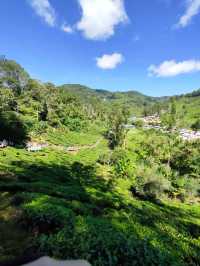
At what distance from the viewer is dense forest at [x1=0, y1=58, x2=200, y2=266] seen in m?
14.2

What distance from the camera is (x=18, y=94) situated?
142125 millimetres

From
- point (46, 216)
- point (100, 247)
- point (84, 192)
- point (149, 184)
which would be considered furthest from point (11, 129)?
point (100, 247)

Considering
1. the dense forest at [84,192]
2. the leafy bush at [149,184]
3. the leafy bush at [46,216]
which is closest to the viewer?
the dense forest at [84,192]

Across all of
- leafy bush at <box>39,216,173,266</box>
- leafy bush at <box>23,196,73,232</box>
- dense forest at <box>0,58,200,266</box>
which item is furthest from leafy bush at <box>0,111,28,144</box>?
leafy bush at <box>39,216,173,266</box>

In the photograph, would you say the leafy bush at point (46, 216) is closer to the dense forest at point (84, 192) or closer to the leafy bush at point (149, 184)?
the dense forest at point (84, 192)

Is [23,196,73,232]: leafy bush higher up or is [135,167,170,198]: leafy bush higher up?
[23,196,73,232]: leafy bush

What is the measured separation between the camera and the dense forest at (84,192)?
46.6 feet

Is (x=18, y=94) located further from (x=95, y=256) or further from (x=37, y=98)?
(x=95, y=256)

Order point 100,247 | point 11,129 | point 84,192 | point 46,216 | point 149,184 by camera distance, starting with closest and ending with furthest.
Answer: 1. point 100,247
2. point 46,216
3. point 84,192
4. point 149,184
5. point 11,129

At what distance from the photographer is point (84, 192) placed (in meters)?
35.8

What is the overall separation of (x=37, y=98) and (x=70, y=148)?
180ft

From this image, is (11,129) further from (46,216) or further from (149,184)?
(46,216)

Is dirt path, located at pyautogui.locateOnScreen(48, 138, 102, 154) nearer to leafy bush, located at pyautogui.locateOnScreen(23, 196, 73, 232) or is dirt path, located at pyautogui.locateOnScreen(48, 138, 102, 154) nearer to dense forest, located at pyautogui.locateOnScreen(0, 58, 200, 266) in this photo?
dense forest, located at pyautogui.locateOnScreen(0, 58, 200, 266)

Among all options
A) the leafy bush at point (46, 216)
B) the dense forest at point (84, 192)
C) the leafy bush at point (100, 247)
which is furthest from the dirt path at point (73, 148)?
the leafy bush at point (100, 247)
